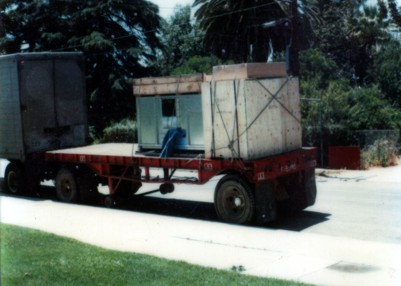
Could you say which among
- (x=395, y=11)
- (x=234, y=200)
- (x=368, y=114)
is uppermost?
(x=395, y=11)

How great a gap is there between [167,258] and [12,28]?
35.2m

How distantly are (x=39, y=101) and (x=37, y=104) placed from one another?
105mm

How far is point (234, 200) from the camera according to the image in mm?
11773

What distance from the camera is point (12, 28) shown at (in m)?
40.3

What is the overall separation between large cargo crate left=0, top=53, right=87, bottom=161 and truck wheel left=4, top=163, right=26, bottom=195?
422 mm

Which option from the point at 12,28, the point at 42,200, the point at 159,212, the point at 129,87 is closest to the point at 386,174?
the point at 159,212

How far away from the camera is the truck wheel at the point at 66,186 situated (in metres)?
15.1

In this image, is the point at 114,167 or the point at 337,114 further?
the point at 337,114

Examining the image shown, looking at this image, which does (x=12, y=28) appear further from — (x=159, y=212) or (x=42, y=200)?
(x=159, y=212)

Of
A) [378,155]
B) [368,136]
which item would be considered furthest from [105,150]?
[368,136]

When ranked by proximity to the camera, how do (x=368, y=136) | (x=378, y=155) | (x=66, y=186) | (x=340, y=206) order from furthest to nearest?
1. (x=368, y=136)
2. (x=378, y=155)
3. (x=66, y=186)
4. (x=340, y=206)

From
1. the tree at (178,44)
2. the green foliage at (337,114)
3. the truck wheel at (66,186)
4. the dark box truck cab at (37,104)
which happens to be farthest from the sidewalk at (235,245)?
the tree at (178,44)

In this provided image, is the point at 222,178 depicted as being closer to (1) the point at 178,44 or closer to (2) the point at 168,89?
(2) the point at 168,89

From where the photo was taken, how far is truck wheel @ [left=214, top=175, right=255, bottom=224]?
11.5m
